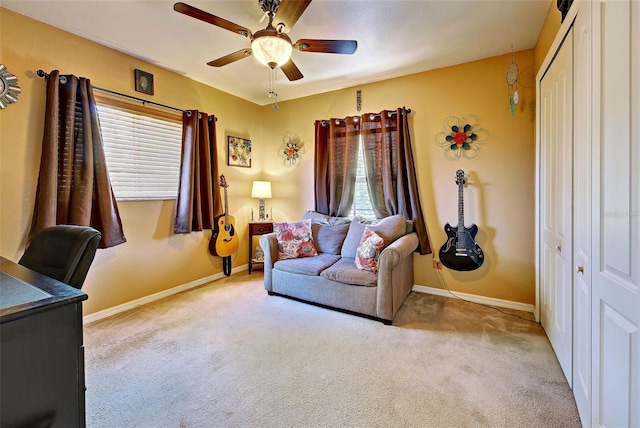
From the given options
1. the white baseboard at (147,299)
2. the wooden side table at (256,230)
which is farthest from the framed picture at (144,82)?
the white baseboard at (147,299)

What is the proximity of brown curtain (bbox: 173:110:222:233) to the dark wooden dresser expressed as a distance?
2.40m

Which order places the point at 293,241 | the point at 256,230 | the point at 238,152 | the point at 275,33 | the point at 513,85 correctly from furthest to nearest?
the point at 238,152 → the point at 256,230 → the point at 293,241 → the point at 513,85 → the point at 275,33

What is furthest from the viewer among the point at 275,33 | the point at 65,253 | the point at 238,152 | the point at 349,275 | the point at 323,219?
the point at 238,152

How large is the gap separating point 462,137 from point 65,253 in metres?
3.44

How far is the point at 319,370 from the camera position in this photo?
1926 mm

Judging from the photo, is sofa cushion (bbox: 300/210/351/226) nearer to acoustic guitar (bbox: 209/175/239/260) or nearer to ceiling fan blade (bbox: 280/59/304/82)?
acoustic guitar (bbox: 209/175/239/260)

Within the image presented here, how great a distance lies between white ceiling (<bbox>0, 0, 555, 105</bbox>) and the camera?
2.14 metres

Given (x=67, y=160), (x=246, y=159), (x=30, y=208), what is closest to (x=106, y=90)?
(x=67, y=160)

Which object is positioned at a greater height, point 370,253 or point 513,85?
point 513,85

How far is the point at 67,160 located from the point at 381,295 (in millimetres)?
3014

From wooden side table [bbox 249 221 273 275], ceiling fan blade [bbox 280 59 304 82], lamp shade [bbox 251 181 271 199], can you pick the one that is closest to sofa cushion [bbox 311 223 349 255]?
wooden side table [bbox 249 221 273 275]

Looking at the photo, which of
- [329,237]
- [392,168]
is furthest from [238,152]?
[392,168]

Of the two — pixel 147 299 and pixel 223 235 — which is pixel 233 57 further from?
pixel 147 299

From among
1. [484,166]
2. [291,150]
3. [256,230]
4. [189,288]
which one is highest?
[291,150]
